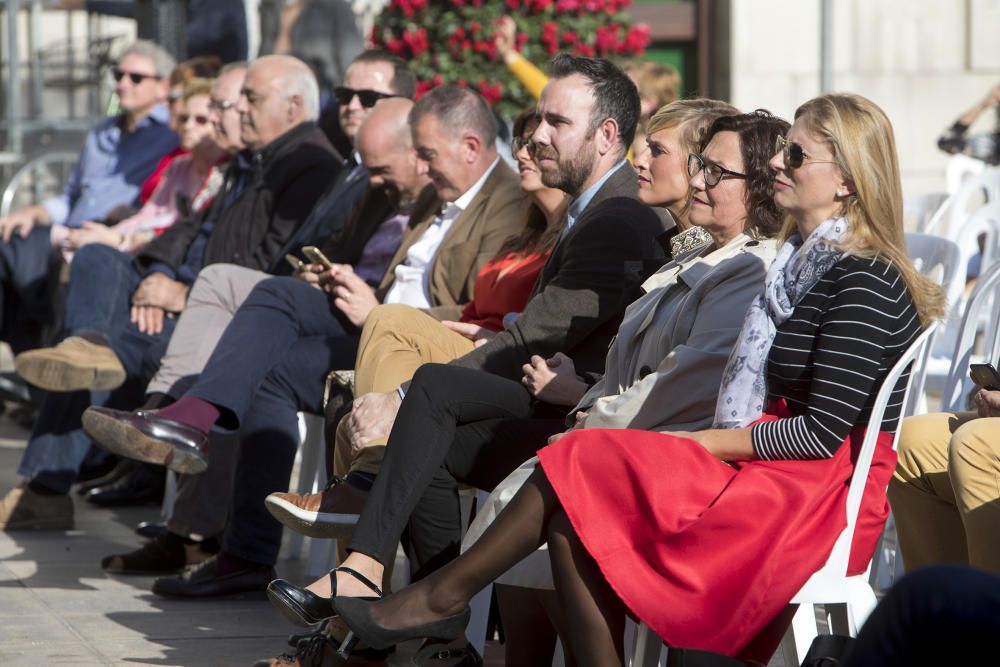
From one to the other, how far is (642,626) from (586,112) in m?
1.68

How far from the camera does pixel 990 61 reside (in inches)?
468

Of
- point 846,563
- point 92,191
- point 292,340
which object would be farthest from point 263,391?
point 92,191

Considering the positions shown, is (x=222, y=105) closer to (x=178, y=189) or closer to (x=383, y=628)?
(x=178, y=189)

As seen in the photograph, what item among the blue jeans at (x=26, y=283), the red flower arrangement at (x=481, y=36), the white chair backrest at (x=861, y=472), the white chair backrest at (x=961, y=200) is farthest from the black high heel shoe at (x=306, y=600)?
the red flower arrangement at (x=481, y=36)

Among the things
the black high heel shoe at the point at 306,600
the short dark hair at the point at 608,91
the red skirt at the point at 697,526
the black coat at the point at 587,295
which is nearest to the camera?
the red skirt at the point at 697,526

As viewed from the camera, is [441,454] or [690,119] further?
[690,119]

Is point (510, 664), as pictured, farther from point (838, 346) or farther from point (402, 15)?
point (402, 15)

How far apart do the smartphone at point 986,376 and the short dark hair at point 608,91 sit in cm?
120

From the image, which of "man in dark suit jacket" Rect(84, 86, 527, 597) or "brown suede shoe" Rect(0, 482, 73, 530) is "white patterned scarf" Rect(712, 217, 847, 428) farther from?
"brown suede shoe" Rect(0, 482, 73, 530)

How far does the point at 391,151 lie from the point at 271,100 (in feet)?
3.17

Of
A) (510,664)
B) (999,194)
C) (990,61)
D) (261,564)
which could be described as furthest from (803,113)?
(990,61)

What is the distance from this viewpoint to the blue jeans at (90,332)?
5.76 m

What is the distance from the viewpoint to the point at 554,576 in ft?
9.95

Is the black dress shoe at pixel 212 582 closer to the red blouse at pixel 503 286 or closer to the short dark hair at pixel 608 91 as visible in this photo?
the red blouse at pixel 503 286
